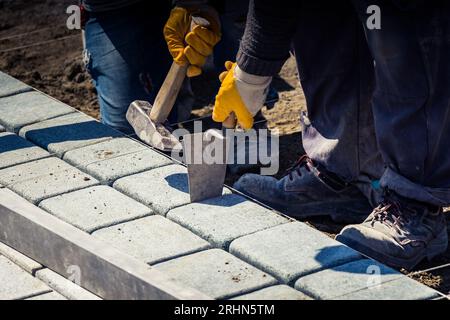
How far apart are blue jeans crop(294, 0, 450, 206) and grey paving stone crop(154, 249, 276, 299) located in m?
0.78

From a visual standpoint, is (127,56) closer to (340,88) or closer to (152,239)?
(340,88)

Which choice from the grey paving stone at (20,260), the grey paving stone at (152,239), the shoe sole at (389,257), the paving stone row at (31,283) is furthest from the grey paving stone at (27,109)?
the shoe sole at (389,257)

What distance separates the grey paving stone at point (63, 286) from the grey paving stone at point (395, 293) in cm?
97

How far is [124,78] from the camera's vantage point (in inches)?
234

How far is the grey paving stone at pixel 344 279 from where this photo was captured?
154 inches

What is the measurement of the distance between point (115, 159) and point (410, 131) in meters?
1.41

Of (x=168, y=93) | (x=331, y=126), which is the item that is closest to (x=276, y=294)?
(x=331, y=126)

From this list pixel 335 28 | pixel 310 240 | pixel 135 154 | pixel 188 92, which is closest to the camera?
pixel 310 240

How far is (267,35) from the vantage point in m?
4.43

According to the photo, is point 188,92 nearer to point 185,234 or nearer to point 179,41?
point 179,41

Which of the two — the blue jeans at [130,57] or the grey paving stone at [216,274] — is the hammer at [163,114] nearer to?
the blue jeans at [130,57]

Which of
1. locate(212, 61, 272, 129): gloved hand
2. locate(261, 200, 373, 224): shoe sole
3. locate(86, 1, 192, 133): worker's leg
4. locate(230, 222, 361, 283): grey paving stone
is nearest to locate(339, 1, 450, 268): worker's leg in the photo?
locate(230, 222, 361, 283): grey paving stone

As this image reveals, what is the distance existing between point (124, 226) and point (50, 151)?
2.99 ft

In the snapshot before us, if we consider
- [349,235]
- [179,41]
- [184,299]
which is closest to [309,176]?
[349,235]
